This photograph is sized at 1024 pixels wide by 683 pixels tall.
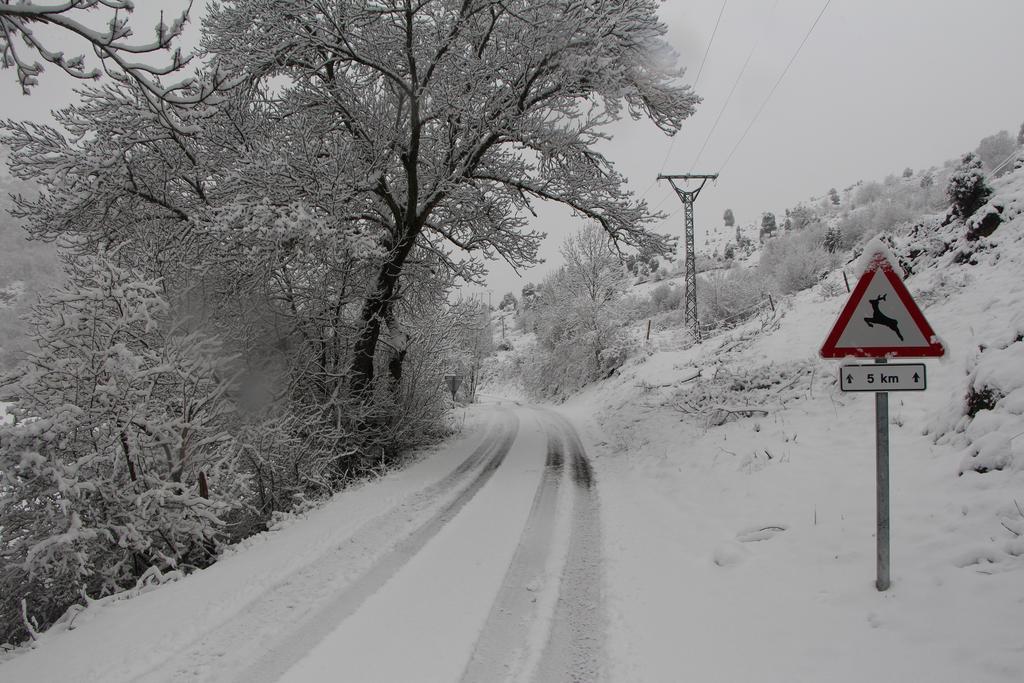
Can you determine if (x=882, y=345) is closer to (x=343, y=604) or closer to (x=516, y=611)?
(x=516, y=611)

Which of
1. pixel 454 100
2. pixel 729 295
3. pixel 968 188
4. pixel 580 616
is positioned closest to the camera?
pixel 580 616

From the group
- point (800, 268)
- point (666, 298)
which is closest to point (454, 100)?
point (800, 268)

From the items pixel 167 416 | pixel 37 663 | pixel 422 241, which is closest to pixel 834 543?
pixel 37 663

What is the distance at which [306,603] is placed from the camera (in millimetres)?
3617

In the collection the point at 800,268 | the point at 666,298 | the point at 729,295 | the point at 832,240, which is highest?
the point at 832,240

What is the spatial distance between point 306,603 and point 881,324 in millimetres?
4560

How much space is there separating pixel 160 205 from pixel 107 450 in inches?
226

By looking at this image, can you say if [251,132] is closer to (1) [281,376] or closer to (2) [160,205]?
(2) [160,205]

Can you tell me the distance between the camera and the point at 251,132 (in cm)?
855

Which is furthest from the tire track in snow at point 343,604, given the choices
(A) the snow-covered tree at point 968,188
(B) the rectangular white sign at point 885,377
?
(A) the snow-covered tree at point 968,188

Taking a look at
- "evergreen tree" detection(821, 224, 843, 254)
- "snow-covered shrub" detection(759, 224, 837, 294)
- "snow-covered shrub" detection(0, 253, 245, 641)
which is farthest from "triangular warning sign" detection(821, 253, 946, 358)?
"evergreen tree" detection(821, 224, 843, 254)

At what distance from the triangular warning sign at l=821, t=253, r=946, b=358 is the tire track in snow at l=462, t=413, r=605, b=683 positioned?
2536 millimetres

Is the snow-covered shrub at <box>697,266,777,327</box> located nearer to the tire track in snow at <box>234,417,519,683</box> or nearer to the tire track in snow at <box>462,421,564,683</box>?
the tire track in snow at <box>462,421,564,683</box>

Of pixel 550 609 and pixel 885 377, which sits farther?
pixel 550 609
